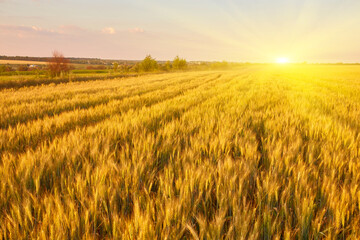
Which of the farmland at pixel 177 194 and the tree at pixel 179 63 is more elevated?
the tree at pixel 179 63

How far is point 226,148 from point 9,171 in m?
1.62

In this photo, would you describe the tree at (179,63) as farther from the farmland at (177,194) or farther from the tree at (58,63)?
the farmland at (177,194)

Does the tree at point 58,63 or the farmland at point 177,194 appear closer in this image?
the farmland at point 177,194

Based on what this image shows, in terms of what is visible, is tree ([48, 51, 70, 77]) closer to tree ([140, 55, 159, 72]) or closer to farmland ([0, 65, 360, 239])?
tree ([140, 55, 159, 72])

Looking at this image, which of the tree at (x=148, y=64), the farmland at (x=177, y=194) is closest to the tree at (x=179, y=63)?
the tree at (x=148, y=64)

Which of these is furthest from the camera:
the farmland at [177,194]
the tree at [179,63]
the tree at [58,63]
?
the tree at [179,63]

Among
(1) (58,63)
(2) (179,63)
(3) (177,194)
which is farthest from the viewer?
(2) (179,63)

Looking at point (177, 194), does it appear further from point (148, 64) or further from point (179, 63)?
point (179, 63)

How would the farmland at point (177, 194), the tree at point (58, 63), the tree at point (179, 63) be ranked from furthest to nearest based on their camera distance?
the tree at point (179, 63) → the tree at point (58, 63) → the farmland at point (177, 194)

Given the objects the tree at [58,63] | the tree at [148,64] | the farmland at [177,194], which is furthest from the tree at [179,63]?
the farmland at [177,194]

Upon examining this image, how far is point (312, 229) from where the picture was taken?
2.84ft

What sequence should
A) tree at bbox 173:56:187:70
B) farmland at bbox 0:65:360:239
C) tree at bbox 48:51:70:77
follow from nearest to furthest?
1. farmland at bbox 0:65:360:239
2. tree at bbox 48:51:70:77
3. tree at bbox 173:56:187:70

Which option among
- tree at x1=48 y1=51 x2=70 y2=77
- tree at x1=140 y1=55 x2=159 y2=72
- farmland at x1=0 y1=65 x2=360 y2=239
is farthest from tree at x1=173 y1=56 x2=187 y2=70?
farmland at x1=0 y1=65 x2=360 y2=239

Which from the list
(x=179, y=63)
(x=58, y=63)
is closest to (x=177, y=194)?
(x=58, y=63)
